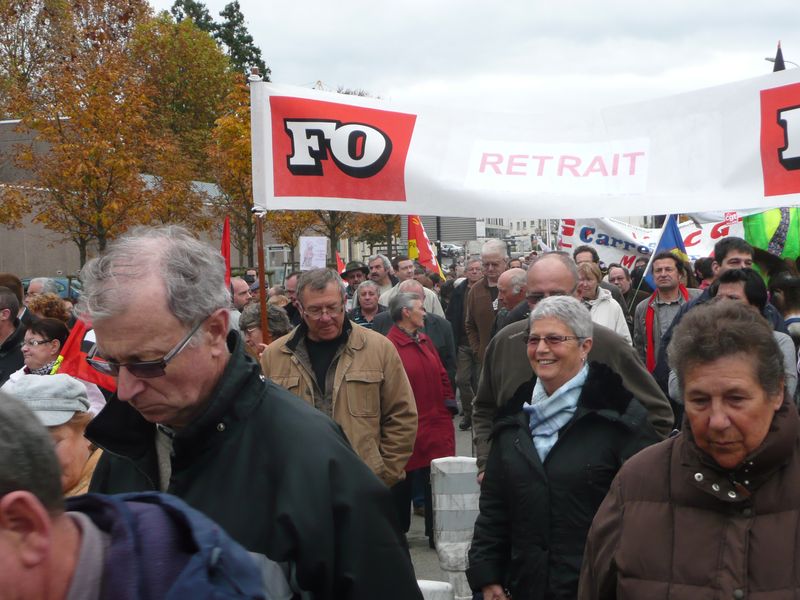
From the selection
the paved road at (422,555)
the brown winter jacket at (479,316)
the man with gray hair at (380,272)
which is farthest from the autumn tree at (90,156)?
the paved road at (422,555)

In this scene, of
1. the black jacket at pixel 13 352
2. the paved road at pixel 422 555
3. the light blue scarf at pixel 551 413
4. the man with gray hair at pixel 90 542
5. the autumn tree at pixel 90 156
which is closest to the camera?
the man with gray hair at pixel 90 542

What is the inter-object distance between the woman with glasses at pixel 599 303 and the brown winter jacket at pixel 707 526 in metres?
5.10

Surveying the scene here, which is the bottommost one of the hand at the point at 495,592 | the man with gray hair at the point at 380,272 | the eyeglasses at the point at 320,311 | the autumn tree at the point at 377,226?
the hand at the point at 495,592

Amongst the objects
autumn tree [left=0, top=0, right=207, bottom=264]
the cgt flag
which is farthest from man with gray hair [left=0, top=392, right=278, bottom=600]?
autumn tree [left=0, top=0, right=207, bottom=264]

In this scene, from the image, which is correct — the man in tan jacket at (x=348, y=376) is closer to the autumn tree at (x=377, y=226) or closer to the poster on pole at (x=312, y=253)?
the poster on pole at (x=312, y=253)

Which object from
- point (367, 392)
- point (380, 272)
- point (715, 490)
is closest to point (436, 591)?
point (367, 392)

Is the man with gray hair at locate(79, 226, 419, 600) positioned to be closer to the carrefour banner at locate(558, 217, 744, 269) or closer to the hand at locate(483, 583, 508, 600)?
the hand at locate(483, 583, 508, 600)

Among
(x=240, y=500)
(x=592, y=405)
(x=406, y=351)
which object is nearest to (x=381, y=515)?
(x=240, y=500)

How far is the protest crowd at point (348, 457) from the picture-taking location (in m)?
1.42

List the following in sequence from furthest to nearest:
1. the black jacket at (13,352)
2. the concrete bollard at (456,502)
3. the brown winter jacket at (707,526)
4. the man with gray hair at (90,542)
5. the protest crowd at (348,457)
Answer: the black jacket at (13,352) → the concrete bollard at (456,502) → the brown winter jacket at (707,526) → the protest crowd at (348,457) → the man with gray hair at (90,542)

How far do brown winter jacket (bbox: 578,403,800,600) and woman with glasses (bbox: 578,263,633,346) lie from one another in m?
5.10

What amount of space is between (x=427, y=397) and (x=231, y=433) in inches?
207

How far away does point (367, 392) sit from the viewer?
5.58m

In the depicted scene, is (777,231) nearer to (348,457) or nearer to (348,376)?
(348,376)
